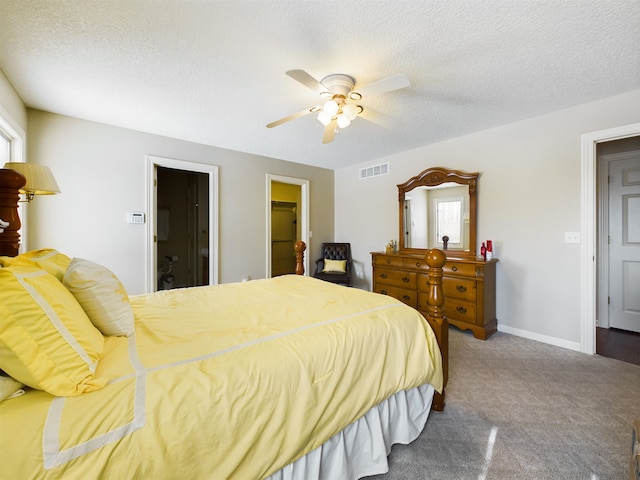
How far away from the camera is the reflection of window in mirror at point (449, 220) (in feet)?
11.7

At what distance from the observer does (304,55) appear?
1.90 metres

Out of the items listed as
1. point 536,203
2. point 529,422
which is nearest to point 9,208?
point 529,422

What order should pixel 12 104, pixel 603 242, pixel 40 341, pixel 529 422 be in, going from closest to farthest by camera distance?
pixel 40 341, pixel 529 422, pixel 12 104, pixel 603 242

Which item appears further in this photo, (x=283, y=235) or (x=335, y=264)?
(x=283, y=235)

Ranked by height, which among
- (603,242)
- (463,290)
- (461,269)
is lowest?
(463,290)

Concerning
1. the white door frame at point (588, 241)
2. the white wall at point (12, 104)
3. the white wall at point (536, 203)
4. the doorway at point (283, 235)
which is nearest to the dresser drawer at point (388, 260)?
the white wall at point (536, 203)

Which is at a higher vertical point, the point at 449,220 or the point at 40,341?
the point at 449,220

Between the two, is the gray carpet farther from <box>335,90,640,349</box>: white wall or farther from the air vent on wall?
the air vent on wall

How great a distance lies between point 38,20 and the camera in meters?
1.60

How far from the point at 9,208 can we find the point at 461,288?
3681 mm

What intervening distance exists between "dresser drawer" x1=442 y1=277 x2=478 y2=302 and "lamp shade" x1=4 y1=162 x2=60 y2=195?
376 centimetres

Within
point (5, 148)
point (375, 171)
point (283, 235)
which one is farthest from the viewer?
point (283, 235)

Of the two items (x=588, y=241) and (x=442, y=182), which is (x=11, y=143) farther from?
(x=588, y=241)

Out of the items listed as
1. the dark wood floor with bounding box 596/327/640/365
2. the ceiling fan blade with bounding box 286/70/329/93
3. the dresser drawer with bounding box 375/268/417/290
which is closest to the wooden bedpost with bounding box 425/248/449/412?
the ceiling fan blade with bounding box 286/70/329/93
